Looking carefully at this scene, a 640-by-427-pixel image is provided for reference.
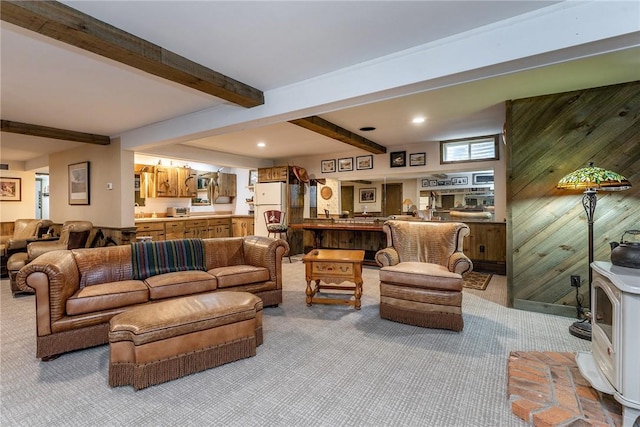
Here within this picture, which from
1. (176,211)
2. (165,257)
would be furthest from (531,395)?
(176,211)

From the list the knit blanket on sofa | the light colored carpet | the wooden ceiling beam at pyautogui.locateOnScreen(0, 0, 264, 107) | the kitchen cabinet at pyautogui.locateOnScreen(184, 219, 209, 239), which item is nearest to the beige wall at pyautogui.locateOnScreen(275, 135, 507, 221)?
the light colored carpet

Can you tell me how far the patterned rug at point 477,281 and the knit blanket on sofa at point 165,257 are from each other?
3495 millimetres

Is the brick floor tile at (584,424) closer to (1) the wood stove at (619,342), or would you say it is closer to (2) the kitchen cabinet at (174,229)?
(1) the wood stove at (619,342)

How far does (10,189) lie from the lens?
25.0 feet

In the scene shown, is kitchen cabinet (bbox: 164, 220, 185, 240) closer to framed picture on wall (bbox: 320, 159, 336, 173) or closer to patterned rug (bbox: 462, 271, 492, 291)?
framed picture on wall (bbox: 320, 159, 336, 173)

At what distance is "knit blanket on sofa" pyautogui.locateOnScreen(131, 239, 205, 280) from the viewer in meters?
3.17

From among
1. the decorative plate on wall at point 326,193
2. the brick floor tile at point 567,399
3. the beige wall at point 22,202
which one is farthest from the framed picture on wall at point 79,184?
the brick floor tile at point 567,399

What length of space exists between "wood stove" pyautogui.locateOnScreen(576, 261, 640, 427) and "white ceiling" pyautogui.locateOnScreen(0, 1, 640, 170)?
1.51 meters

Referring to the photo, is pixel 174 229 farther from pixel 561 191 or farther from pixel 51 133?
pixel 561 191

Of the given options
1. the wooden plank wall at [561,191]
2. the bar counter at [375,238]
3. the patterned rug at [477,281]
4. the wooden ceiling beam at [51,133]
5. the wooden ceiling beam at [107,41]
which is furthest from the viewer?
the bar counter at [375,238]

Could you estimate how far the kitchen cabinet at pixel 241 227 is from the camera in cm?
850

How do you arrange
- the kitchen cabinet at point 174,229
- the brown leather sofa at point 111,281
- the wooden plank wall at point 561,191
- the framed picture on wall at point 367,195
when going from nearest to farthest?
the brown leather sofa at point 111,281 < the wooden plank wall at point 561,191 < the framed picture on wall at point 367,195 < the kitchen cabinet at point 174,229

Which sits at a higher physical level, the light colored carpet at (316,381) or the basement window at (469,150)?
the basement window at (469,150)

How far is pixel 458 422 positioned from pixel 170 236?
711cm
